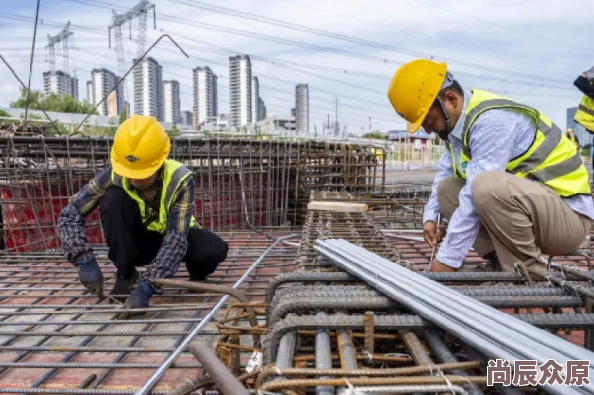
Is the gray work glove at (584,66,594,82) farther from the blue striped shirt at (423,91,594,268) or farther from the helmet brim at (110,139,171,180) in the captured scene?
the helmet brim at (110,139,171,180)

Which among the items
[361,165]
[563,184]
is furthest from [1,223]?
[563,184]

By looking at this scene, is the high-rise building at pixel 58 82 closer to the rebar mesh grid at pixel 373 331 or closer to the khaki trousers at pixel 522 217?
the khaki trousers at pixel 522 217

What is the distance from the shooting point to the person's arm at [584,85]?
3652 mm

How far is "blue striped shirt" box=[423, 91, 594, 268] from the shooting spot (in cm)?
217

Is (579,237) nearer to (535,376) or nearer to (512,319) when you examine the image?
(512,319)

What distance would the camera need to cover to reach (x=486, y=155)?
221 cm

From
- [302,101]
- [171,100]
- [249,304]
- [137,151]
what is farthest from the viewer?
[302,101]

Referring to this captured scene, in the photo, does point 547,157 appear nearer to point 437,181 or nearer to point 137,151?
point 437,181

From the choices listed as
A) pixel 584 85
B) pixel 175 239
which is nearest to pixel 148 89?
pixel 584 85

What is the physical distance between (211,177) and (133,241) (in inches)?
84.7

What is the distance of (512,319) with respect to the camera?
1.17 m

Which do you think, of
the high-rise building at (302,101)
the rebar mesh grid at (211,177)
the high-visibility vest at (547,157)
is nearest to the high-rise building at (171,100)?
the high-rise building at (302,101)

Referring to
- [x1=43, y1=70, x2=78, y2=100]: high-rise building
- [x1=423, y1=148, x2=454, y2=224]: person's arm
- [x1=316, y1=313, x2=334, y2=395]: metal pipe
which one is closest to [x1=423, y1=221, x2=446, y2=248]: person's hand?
[x1=423, y1=148, x2=454, y2=224]: person's arm

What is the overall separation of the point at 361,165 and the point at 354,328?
168 inches
